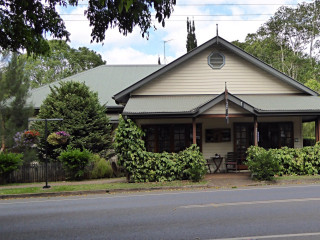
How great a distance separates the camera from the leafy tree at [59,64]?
44188 millimetres

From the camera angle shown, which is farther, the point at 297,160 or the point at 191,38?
the point at 191,38

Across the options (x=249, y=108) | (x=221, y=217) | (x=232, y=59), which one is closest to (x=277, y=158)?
(x=249, y=108)

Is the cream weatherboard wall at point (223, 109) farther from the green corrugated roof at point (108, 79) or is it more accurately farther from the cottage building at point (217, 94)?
the green corrugated roof at point (108, 79)

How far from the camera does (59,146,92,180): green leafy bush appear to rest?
1506 centimetres

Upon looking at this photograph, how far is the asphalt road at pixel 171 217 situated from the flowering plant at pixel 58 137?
5134 mm

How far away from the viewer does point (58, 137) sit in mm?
15664

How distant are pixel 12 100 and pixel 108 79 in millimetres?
8750

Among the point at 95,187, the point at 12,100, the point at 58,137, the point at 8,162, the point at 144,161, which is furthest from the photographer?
the point at 12,100

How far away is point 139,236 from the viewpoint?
5965 mm

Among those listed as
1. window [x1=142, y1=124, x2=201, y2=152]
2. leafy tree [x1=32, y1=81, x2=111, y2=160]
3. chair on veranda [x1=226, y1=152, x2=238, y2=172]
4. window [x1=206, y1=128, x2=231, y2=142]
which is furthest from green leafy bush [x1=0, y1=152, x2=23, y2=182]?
chair on veranda [x1=226, y1=152, x2=238, y2=172]

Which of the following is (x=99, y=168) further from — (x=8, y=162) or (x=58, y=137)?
(x=8, y=162)

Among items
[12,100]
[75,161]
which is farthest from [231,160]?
[12,100]

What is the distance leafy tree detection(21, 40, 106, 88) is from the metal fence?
94.9 ft

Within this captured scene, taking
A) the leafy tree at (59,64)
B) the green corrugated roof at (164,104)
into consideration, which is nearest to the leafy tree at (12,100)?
the green corrugated roof at (164,104)
